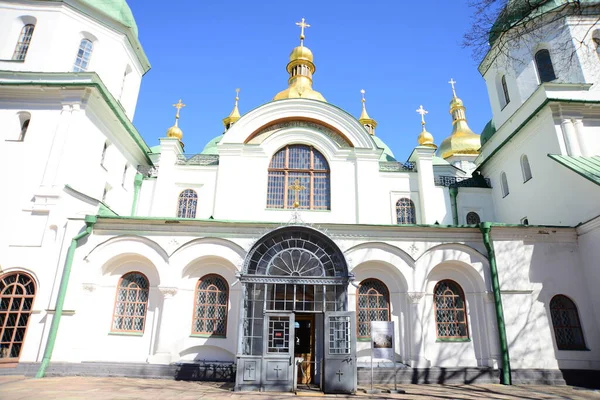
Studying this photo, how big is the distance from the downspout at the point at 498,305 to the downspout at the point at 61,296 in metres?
12.4

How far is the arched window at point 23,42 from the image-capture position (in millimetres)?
14805

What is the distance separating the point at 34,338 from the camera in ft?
35.9

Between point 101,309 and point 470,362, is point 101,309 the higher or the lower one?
the higher one

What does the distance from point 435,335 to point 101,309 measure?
1035 cm

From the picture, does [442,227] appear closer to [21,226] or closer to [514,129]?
[514,129]

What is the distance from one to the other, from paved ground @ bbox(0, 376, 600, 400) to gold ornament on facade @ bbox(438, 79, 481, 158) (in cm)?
2140

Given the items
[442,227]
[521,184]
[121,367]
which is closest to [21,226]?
[121,367]

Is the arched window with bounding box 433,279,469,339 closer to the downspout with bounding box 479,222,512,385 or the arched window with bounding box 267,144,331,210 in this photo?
the downspout with bounding box 479,222,512,385

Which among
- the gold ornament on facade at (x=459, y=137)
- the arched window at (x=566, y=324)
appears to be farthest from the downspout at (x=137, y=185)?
the gold ornament on facade at (x=459, y=137)

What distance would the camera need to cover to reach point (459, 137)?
1179 inches

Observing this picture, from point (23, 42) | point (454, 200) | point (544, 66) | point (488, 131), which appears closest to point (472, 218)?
point (454, 200)

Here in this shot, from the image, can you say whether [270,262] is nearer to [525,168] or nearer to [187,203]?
[187,203]

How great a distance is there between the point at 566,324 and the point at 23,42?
71.1 feet

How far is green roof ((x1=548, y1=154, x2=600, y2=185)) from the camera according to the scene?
11805mm
